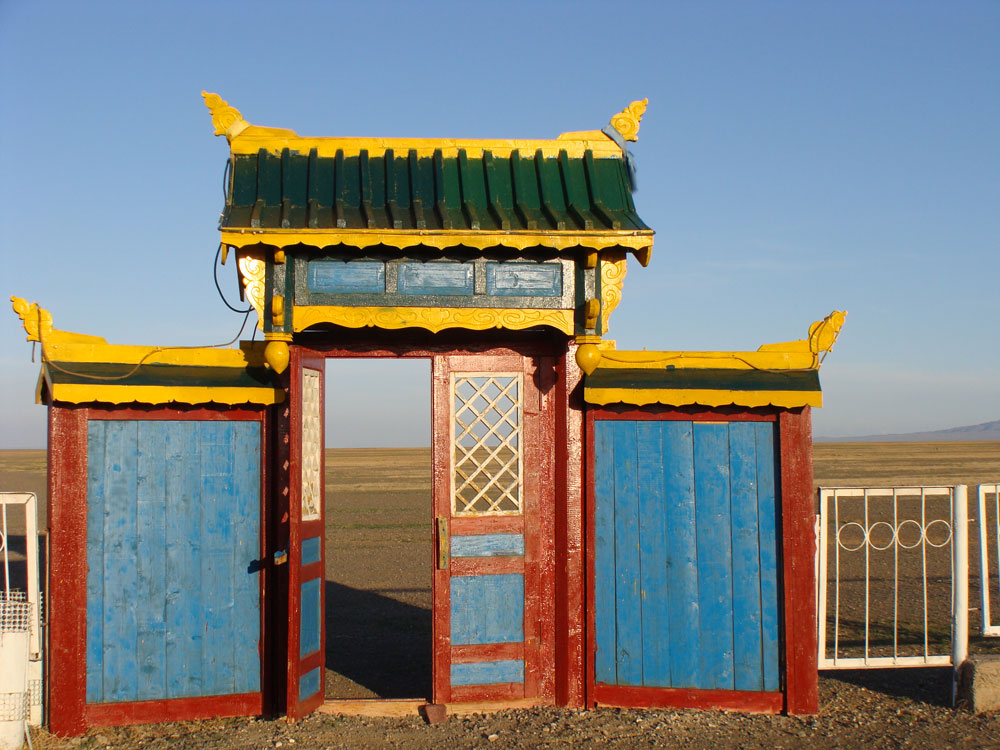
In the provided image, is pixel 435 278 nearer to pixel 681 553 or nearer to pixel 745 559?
pixel 681 553

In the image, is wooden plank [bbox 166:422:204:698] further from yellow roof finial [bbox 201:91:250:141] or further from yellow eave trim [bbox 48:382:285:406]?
yellow roof finial [bbox 201:91:250:141]

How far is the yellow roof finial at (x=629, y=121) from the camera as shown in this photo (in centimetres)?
667

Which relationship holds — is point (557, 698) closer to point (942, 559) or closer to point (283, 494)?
point (283, 494)

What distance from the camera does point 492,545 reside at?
6500 mm

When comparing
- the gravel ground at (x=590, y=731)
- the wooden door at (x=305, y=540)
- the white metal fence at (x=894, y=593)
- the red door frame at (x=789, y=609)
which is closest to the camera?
the gravel ground at (x=590, y=731)

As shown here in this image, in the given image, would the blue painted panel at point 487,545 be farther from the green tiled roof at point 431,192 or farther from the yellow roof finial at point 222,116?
the yellow roof finial at point 222,116

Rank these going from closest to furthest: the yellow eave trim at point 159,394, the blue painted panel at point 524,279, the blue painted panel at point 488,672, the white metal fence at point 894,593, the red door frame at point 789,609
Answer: the yellow eave trim at point 159,394, the blue painted panel at point 524,279, the red door frame at point 789,609, the blue painted panel at point 488,672, the white metal fence at point 894,593

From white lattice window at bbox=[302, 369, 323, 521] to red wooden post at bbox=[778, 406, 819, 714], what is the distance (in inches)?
136

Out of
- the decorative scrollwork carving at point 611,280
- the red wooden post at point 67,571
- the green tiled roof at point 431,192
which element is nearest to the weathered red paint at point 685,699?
the decorative scrollwork carving at point 611,280

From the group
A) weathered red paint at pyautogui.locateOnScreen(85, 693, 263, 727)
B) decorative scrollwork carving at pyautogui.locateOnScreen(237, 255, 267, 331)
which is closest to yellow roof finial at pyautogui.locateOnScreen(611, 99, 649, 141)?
decorative scrollwork carving at pyautogui.locateOnScreen(237, 255, 267, 331)

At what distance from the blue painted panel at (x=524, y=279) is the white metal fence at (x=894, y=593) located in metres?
2.47

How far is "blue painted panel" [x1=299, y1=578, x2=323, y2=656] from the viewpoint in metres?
6.29

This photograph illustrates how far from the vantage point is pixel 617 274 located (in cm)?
630

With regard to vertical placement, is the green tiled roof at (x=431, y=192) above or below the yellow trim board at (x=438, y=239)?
above
